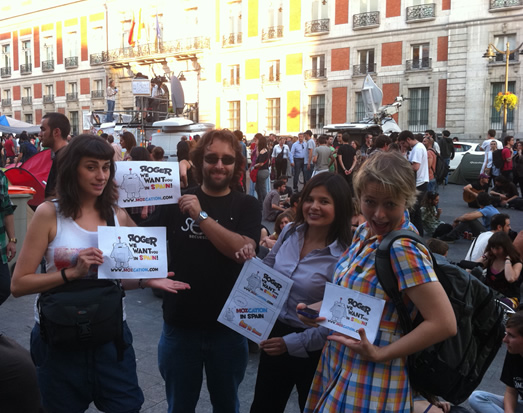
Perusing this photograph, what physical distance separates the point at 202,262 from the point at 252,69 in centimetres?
3232

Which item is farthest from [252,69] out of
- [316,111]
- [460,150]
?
[460,150]

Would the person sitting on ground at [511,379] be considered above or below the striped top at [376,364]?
below

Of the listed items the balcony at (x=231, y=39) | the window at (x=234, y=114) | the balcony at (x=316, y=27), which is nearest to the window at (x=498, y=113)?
the balcony at (x=316, y=27)

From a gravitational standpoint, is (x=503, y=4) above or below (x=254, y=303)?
above

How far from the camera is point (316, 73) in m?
31.5

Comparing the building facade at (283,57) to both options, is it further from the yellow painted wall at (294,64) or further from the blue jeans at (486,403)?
the blue jeans at (486,403)

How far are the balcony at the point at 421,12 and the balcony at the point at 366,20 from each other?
1796mm

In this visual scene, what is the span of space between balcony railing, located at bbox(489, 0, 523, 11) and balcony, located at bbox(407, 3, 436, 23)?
2.86 metres

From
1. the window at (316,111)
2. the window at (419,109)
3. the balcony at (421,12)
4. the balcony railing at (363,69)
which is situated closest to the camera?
the balcony at (421,12)

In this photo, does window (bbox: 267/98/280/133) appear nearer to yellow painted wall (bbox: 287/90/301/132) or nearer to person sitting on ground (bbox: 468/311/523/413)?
yellow painted wall (bbox: 287/90/301/132)

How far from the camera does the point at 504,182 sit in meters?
12.2

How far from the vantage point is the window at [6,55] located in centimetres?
4866

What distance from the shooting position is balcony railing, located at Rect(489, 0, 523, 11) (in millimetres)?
25062

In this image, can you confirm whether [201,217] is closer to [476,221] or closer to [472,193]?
[476,221]
